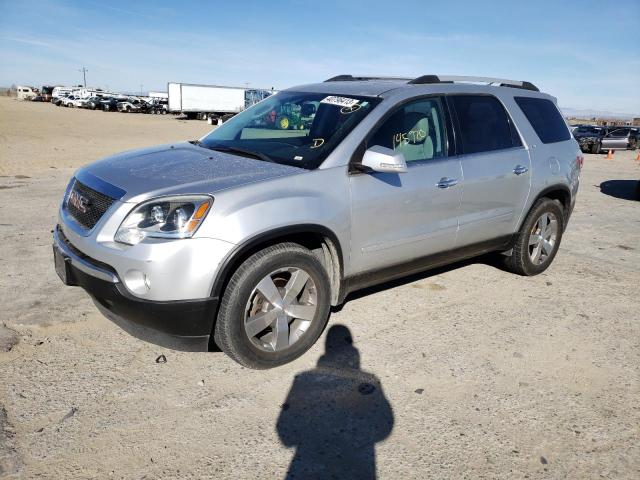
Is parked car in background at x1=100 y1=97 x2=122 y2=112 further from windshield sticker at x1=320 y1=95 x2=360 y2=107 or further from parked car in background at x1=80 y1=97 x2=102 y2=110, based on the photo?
windshield sticker at x1=320 y1=95 x2=360 y2=107

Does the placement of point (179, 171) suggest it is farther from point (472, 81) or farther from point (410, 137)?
point (472, 81)

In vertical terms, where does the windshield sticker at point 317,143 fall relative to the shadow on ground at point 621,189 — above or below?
above

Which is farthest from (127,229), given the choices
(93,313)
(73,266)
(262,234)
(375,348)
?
(375,348)

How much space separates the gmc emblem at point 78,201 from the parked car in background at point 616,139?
2785cm

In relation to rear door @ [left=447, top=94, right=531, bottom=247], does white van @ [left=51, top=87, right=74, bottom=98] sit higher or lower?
higher

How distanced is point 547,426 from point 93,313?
10.3 feet

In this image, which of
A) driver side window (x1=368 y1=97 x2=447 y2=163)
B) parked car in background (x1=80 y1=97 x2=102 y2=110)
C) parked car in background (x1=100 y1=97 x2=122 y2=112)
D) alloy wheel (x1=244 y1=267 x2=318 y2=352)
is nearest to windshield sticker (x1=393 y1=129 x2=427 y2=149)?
driver side window (x1=368 y1=97 x2=447 y2=163)

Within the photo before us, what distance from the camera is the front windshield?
3451 millimetres

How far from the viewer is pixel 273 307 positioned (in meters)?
3.11

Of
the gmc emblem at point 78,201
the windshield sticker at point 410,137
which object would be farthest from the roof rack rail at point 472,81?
the gmc emblem at point 78,201

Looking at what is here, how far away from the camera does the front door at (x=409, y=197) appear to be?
135 inches

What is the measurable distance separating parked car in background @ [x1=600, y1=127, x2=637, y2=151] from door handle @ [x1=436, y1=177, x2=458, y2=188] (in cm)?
2595

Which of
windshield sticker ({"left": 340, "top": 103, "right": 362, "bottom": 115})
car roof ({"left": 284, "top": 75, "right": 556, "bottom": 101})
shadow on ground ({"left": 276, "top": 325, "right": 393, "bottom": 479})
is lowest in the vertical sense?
shadow on ground ({"left": 276, "top": 325, "right": 393, "bottom": 479})

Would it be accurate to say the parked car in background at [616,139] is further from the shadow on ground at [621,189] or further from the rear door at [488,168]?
the rear door at [488,168]
